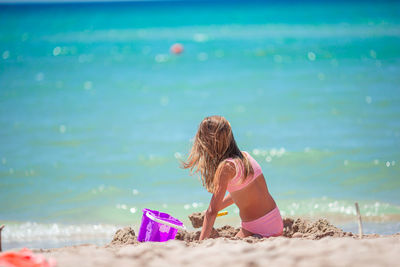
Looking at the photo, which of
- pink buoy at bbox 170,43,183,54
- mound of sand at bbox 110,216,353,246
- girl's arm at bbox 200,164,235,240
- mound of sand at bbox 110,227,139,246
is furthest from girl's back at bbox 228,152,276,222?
pink buoy at bbox 170,43,183,54

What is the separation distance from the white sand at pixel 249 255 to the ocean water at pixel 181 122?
7.28 feet

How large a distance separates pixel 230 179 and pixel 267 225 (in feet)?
1.54

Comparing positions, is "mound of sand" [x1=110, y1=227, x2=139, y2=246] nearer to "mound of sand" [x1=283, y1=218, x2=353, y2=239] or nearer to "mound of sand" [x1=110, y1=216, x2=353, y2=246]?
"mound of sand" [x1=110, y1=216, x2=353, y2=246]

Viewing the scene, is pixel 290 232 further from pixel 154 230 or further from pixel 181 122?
pixel 181 122

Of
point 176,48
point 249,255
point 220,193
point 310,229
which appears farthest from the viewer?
point 176,48

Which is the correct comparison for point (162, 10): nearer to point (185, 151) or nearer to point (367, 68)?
point (367, 68)

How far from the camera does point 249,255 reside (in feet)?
9.39

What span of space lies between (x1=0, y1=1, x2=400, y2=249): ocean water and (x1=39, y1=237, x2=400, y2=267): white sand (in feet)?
7.28

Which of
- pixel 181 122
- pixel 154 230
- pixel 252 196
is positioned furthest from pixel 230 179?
pixel 181 122

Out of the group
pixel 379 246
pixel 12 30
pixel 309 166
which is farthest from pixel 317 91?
pixel 12 30

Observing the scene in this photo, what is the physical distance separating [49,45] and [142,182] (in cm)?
1309

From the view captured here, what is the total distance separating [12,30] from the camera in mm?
22438

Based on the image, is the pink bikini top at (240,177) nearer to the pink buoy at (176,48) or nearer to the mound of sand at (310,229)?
the mound of sand at (310,229)

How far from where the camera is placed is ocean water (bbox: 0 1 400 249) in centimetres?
603
